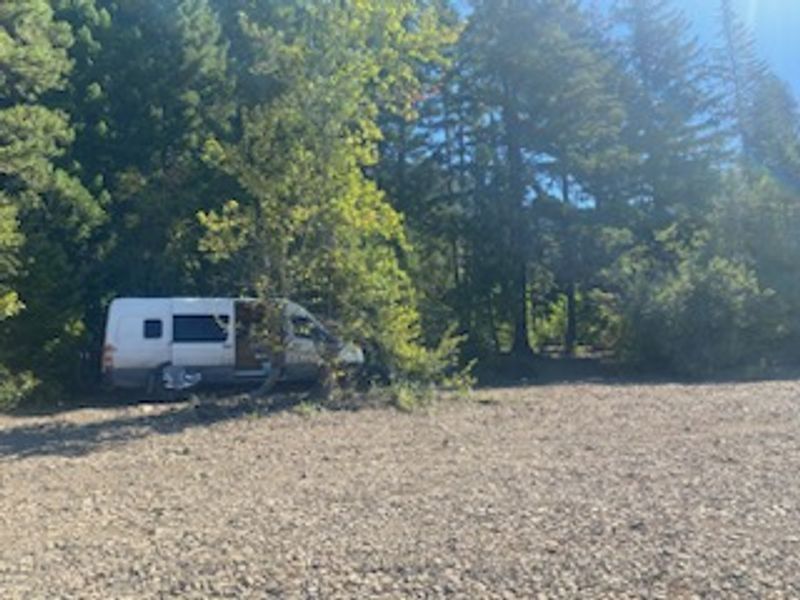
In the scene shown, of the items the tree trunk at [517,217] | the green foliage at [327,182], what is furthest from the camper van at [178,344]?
the tree trunk at [517,217]

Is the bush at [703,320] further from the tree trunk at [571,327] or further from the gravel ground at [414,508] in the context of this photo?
the gravel ground at [414,508]

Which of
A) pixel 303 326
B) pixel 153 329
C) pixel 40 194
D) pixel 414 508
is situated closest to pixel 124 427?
pixel 303 326

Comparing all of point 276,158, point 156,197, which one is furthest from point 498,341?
point 276,158

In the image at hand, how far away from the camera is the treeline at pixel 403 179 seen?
52.7 feet

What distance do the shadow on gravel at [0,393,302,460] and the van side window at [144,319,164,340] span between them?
172cm

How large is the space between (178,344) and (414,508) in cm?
1296

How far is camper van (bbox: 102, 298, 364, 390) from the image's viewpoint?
1936cm

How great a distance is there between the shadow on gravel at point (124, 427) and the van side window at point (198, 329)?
1.79 meters

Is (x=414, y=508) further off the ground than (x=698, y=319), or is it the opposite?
(x=698, y=319)

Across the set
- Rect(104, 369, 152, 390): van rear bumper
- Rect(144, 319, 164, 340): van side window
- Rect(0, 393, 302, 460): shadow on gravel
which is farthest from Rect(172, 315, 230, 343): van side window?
Rect(0, 393, 302, 460): shadow on gravel

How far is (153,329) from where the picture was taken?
64.0 feet

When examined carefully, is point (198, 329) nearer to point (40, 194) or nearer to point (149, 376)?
point (149, 376)

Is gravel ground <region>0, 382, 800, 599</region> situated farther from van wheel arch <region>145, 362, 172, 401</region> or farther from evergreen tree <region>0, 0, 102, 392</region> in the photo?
evergreen tree <region>0, 0, 102, 392</region>

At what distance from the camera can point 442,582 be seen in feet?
18.7
